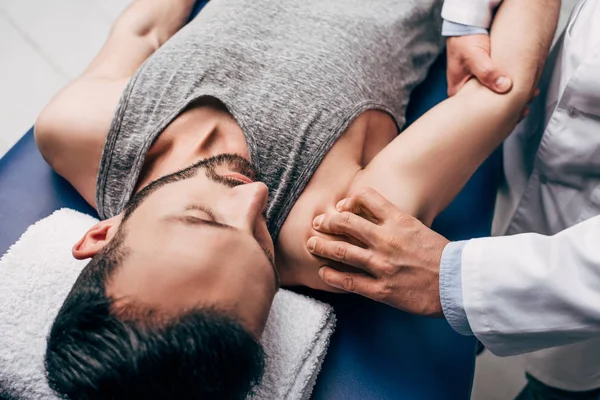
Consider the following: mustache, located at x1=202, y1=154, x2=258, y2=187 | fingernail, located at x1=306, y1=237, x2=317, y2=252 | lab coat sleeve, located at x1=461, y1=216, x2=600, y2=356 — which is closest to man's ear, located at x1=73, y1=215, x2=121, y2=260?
mustache, located at x1=202, y1=154, x2=258, y2=187

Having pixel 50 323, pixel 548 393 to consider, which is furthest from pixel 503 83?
pixel 50 323

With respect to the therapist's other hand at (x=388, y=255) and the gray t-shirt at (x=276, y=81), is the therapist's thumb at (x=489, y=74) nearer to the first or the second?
Answer: the gray t-shirt at (x=276, y=81)

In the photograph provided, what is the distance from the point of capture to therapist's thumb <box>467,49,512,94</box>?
897 millimetres

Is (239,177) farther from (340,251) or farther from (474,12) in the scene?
(474,12)

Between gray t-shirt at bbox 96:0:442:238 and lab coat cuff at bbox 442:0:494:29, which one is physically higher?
gray t-shirt at bbox 96:0:442:238

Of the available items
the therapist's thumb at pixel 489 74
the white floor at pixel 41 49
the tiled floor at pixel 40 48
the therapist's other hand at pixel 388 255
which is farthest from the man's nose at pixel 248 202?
the tiled floor at pixel 40 48

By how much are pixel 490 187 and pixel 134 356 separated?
787mm

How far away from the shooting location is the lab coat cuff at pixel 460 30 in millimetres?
1000

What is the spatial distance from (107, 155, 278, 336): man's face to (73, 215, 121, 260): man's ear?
0.04 metres

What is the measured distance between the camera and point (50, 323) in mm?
797

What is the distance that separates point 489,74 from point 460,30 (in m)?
0.16

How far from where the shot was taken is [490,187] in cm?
108

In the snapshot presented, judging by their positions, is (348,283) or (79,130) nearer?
(348,283)

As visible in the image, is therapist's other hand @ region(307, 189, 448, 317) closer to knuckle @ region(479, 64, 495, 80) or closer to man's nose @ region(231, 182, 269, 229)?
man's nose @ region(231, 182, 269, 229)
